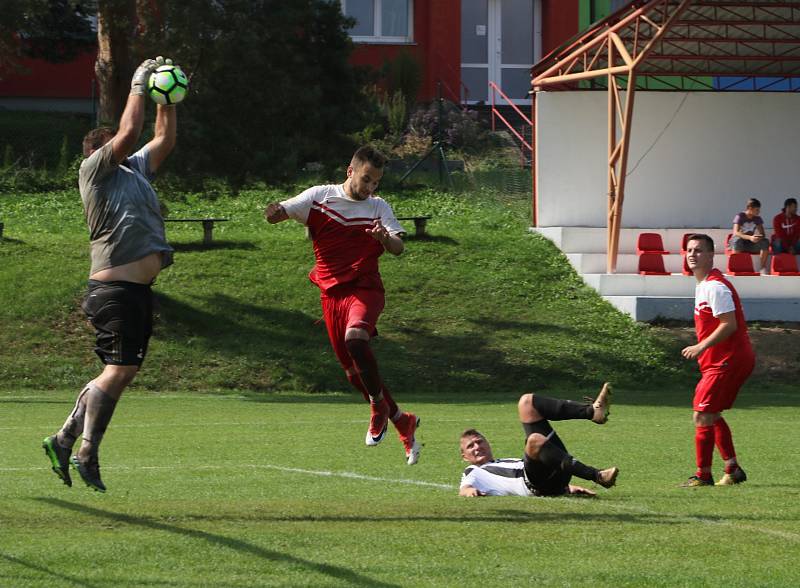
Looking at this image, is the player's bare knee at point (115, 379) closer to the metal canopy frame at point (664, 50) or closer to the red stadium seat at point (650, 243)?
the metal canopy frame at point (664, 50)

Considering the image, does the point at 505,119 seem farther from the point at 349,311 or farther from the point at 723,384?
the point at 349,311

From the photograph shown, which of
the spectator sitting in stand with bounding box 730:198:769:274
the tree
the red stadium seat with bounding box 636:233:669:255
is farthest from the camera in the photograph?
the red stadium seat with bounding box 636:233:669:255

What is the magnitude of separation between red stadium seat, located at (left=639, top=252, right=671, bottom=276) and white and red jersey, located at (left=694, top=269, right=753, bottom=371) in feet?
60.8

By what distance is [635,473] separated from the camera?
41.8 ft

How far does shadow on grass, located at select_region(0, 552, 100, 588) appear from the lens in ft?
22.2

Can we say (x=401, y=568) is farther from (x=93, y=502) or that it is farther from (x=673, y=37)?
(x=673, y=37)

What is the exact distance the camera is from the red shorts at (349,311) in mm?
10586

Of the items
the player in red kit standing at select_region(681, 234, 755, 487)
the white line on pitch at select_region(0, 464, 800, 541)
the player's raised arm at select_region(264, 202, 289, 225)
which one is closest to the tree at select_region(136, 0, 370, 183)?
the white line on pitch at select_region(0, 464, 800, 541)

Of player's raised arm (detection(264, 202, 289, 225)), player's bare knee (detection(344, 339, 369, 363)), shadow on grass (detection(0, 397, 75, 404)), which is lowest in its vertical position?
shadow on grass (detection(0, 397, 75, 404))

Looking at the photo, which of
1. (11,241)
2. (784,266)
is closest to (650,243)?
(784,266)

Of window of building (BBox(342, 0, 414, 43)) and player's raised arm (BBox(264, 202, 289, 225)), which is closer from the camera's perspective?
player's raised arm (BBox(264, 202, 289, 225))

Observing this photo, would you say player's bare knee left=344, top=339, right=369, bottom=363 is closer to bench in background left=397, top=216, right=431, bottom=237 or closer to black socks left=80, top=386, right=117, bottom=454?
black socks left=80, top=386, right=117, bottom=454

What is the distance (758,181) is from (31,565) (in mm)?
30374

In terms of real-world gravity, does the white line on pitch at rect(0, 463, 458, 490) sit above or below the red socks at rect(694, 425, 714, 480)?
below
